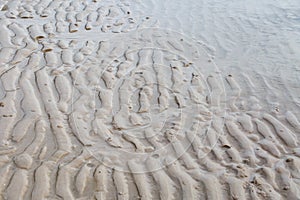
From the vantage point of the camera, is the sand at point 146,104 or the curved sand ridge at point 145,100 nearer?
the sand at point 146,104

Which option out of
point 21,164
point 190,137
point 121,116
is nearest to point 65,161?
point 21,164

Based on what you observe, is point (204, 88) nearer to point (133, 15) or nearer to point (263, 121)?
point (263, 121)

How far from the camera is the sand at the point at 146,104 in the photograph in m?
3.19

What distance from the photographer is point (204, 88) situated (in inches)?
179

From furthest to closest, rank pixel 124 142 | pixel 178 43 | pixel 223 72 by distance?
1. pixel 178 43
2. pixel 223 72
3. pixel 124 142

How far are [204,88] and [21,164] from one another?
223cm

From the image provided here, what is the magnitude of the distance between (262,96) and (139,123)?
4.93 ft

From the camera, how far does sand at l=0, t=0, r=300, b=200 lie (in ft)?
10.5

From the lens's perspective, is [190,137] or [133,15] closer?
[190,137]

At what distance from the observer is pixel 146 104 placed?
13.8ft

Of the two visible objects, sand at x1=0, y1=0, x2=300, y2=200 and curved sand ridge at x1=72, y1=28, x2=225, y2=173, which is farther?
curved sand ridge at x1=72, y1=28, x2=225, y2=173

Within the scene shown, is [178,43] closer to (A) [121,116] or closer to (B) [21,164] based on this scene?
(A) [121,116]

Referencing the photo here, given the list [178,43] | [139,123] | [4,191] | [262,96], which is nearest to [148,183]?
[139,123]

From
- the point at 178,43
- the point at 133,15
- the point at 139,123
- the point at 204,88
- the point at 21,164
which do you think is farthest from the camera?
the point at 133,15
